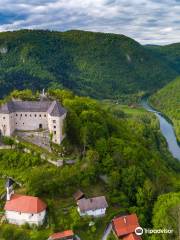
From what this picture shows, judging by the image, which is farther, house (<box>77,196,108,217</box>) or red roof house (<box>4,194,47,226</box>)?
house (<box>77,196,108,217</box>)

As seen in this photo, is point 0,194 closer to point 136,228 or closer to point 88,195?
point 88,195

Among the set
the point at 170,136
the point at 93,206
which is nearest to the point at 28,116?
the point at 93,206

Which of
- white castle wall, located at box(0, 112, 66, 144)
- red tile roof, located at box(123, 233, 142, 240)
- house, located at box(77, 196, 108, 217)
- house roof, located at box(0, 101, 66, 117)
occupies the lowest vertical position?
red tile roof, located at box(123, 233, 142, 240)

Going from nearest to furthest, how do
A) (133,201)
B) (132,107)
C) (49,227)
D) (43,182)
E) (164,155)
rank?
(49,227), (43,182), (133,201), (164,155), (132,107)

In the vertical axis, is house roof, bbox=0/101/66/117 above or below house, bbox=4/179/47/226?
above

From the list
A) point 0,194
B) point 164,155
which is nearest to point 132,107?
point 164,155

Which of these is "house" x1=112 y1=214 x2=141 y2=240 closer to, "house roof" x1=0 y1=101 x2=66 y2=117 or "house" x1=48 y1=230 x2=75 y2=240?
"house" x1=48 y1=230 x2=75 y2=240

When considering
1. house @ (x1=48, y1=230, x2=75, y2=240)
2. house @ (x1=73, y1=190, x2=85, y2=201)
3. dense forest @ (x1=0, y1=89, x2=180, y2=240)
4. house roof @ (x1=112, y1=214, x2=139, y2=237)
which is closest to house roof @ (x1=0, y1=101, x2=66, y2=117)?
dense forest @ (x1=0, y1=89, x2=180, y2=240)
